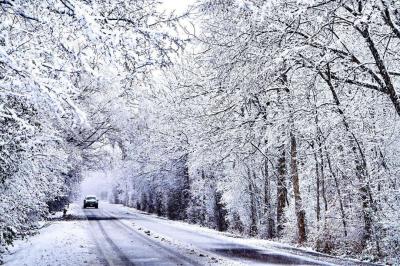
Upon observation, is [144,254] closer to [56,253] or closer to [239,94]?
[56,253]

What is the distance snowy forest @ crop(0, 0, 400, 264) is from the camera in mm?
6863

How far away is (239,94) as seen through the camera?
1285 centimetres

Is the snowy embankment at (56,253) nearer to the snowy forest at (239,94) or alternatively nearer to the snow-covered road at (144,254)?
the snow-covered road at (144,254)

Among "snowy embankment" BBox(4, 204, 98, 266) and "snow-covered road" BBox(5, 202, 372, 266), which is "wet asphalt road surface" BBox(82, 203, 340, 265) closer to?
"snow-covered road" BBox(5, 202, 372, 266)

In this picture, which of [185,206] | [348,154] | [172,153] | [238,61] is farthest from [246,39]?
[185,206]

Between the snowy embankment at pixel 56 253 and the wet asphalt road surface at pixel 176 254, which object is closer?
the wet asphalt road surface at pixel 176 254

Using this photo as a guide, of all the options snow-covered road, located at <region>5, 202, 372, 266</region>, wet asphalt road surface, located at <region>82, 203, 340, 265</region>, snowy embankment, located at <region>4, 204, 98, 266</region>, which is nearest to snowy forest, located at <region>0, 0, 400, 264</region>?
snowy embankment, located at <region>4, 204, 98, 266</region>

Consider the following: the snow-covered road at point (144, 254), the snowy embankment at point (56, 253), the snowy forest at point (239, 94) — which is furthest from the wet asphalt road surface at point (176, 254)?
the snowy forest at point (239, 94)

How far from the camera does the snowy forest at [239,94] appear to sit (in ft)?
22.5

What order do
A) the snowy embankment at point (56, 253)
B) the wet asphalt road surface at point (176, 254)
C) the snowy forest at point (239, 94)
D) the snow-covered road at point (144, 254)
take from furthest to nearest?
the snowy embankment at point (56, 253), the snow-covered road at point (144, 254), the wet asphalt road surface at point (176, 254), the snowy forest at point (239, 94)

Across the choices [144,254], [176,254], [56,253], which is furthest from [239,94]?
[56,253]

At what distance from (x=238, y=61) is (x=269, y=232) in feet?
53.0

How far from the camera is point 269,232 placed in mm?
26375

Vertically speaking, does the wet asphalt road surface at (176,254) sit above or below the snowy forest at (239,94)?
below
